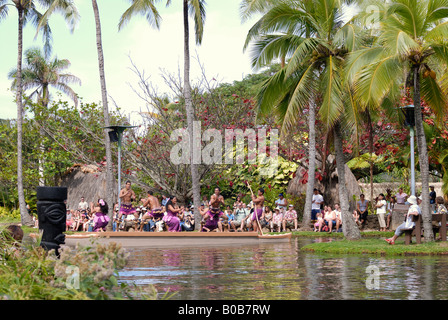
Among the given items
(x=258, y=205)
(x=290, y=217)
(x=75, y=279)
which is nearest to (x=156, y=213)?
(x=258, y=205)

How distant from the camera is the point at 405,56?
14.4 meters

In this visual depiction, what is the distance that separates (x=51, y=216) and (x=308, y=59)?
1115 cm

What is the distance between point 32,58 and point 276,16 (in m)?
30.5

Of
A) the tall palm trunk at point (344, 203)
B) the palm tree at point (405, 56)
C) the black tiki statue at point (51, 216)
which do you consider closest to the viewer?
the black tiki statue at point (51, 216)

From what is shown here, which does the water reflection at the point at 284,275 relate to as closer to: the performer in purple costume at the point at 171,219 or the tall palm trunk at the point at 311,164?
the performer in purple costume at the point at 171,219

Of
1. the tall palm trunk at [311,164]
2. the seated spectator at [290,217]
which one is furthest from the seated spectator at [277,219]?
the tall palm trunk at [311,164]

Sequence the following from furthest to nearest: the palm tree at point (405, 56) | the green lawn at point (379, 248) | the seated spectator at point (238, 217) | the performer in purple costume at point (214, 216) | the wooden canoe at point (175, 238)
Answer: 1. the seated spectator at point (238, 217)
2. the performer in purple costume at point (214, 216)
3. the wooden canoe at point (175, 238)
4. the palm tree at point (405, 56)
5. the green lawn at point (379, 248)

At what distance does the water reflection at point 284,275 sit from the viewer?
7766 mm

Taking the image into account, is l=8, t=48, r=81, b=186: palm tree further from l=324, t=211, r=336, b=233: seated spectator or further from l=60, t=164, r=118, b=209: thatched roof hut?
l=324, t=211, r=336, b=233: seated spectator

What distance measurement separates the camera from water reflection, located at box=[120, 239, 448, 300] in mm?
7766

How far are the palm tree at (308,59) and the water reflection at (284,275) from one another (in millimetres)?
4249

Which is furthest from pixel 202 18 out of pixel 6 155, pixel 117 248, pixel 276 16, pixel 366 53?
pixel 117 248

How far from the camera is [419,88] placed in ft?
50.2

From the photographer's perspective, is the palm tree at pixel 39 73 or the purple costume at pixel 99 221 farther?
the palm tree at pixel 39 73
